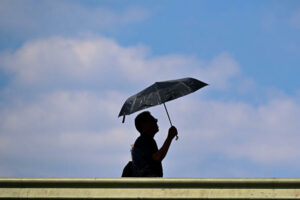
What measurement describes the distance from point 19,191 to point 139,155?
2041mm

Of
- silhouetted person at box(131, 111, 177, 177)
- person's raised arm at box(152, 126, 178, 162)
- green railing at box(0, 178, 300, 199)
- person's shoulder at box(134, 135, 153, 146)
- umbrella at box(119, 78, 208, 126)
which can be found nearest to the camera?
green railing at box(0, 178, 300, 199)

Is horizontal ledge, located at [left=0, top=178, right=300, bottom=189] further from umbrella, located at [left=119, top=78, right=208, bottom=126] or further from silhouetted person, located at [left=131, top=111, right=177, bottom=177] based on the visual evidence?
umbrella, located at [left=119, top=78, right=208, bottom=126]

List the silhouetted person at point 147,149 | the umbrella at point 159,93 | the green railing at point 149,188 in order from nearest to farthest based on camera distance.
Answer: the green railing at point 149,188
the silhouetted person at point 147,149
the umbrella at point 159,93

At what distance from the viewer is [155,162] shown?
324 inches

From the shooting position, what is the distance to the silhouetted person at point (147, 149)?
8.18 metres

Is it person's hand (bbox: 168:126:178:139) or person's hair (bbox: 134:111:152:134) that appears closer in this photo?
person's hand (bbox: 168:126:178:139)

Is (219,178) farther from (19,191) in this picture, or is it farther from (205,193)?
(19,191)

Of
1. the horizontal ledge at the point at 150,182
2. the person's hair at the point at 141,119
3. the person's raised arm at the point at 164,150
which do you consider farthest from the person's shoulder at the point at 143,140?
the horizontal ledge at the point at 150,182

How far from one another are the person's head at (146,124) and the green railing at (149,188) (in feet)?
6.33

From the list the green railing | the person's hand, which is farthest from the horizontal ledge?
the person's hand

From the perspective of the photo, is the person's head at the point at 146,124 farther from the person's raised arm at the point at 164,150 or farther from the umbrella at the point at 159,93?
the person's raised arm at the point at 164,150

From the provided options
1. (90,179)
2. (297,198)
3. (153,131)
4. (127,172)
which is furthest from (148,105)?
(297,198)

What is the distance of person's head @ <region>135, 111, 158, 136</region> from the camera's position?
854 centimetres

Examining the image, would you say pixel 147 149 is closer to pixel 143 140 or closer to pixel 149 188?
pixel 143 140
